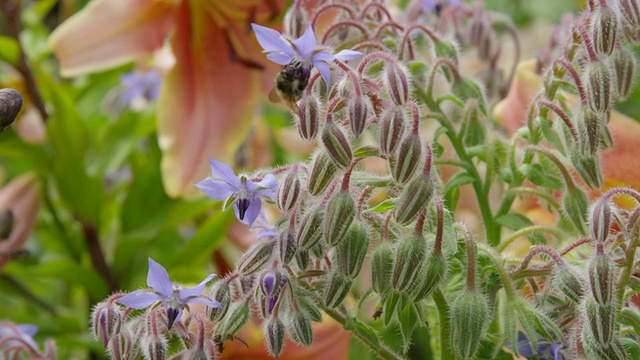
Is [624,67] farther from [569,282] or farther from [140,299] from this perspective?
[140,299]

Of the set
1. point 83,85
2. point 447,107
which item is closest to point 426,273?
point 447,107

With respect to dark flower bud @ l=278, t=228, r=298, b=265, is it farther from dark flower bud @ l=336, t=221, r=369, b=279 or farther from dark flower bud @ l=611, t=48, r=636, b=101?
dark flower bud @ l=611, t=48, r=636, b=101

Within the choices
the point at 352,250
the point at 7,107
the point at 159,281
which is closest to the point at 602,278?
the point at 352,250

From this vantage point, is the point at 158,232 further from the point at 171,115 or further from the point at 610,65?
the point at 610,65

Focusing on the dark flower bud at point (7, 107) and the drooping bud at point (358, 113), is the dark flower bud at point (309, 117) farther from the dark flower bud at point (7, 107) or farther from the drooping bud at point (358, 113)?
the dark flower bud at point (7, 107)

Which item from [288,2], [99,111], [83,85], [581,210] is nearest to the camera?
[581,210]

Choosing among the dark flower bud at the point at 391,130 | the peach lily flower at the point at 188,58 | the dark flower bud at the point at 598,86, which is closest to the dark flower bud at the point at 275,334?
the dark flower bud at the point at 391,130

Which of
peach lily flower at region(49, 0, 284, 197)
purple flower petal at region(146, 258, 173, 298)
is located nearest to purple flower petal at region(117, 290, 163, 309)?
purple flower petal at region(146, 258, 173, 298)
